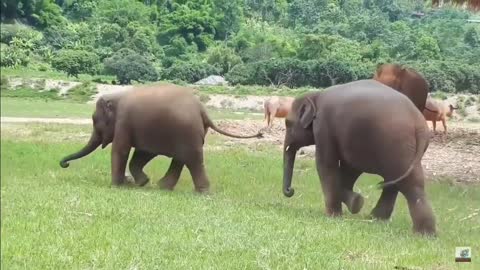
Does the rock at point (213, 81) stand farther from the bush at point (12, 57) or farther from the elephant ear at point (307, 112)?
the bush at point (12, 57)

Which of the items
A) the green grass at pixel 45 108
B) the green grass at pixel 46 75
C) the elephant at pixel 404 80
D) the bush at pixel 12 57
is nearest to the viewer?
the bush at pixel 12 57

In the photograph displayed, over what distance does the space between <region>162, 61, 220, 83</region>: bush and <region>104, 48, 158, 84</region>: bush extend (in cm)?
8

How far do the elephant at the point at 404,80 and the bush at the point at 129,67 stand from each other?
4.24 feet

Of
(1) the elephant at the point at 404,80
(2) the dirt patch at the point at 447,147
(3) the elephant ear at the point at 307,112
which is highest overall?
(1) the elephant at the point at 404,80

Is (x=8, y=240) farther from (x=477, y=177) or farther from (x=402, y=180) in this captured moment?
(x=477, y=177)

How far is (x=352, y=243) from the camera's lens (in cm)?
341

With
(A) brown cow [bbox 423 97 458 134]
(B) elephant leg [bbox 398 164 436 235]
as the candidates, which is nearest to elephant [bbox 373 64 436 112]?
(A) brown cow [bbox 423 97 458 134]

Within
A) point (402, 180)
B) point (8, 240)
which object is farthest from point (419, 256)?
point (8, 240)

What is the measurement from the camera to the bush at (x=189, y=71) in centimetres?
412

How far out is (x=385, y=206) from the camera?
171 inches

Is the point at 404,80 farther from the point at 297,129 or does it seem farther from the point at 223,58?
the point at 223,58

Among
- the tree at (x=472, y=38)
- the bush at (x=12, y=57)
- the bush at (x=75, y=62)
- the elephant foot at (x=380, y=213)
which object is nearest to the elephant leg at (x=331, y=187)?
the elephant foot at (x=380, y=213)

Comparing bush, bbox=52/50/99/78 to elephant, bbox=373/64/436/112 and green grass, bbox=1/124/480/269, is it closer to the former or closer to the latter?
green grass, bbox=1/124/480/269

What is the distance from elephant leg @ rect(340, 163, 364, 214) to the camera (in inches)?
175
